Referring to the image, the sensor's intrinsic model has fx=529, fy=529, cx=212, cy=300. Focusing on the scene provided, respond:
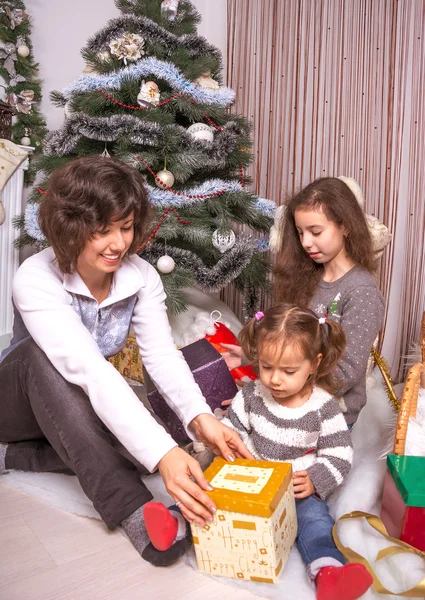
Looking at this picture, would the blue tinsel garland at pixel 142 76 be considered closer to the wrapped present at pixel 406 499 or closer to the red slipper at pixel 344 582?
the wrapped present at pixel 406 499

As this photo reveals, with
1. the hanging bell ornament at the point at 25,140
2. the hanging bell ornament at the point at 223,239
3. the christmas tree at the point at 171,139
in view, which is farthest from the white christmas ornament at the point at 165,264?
the hanging bell ornament at the point at 25,140

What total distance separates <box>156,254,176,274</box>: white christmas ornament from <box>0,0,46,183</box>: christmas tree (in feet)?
3.30

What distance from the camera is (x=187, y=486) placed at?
94 cm

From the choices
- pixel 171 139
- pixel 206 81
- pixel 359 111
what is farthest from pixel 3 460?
pixel 359 111

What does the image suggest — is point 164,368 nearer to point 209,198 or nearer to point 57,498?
point 57,498

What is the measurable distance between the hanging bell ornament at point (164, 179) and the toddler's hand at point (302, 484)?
1206 mm

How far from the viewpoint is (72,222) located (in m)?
1.15

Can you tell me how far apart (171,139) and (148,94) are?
7.3 inches

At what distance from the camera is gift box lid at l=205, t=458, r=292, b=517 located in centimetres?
91

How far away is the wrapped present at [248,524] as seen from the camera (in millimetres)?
924

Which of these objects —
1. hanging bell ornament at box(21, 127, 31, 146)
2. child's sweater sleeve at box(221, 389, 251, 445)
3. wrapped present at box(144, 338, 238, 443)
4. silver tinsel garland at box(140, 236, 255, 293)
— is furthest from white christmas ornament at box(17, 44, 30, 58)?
child's sweater sleeve at box(221, 389, 251, 445)

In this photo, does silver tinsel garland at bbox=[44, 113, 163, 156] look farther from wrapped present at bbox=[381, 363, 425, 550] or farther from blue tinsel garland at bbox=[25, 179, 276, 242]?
wrapped present at bbox=[381, 363, 425, 550]

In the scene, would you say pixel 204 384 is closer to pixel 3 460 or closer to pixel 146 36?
pixel 3 460

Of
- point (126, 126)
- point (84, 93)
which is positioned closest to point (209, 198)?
point (126, 126)
